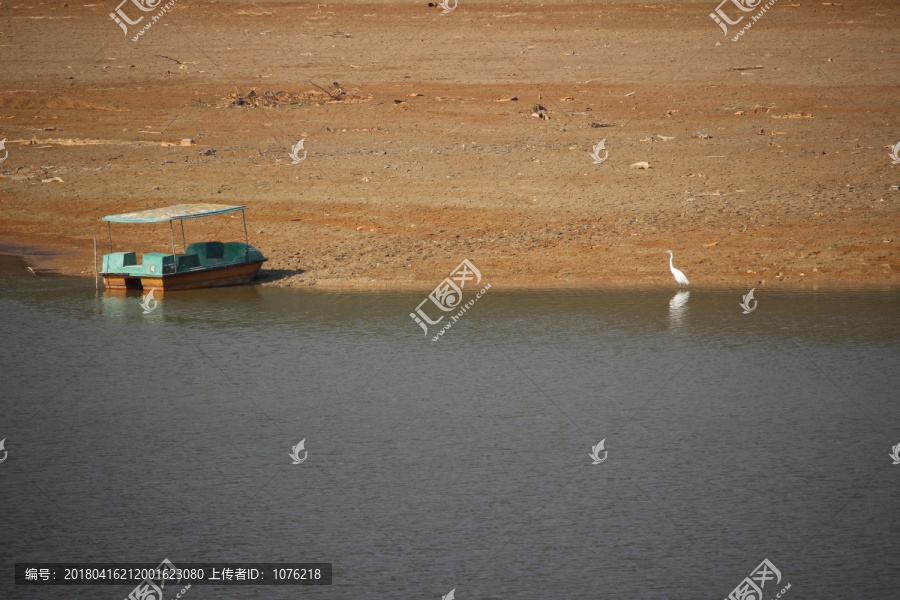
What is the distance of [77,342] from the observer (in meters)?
16.1

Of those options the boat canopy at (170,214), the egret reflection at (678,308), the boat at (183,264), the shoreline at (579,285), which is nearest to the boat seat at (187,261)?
the boat at (183,264)

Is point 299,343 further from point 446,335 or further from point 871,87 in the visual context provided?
point 871,87

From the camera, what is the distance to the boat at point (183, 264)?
18.2 m

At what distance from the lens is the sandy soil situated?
20172 mm

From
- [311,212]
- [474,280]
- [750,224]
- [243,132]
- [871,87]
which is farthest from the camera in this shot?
[871,87]

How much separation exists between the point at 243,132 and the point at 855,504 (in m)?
21.0

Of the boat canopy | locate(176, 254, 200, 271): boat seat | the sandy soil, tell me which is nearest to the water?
locate(176, 254, 200, 271): boat seat

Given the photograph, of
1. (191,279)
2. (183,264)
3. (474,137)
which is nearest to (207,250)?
(183,264)

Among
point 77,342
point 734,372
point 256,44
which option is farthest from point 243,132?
point 734,372

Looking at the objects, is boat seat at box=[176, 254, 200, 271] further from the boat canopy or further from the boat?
the boat canopy

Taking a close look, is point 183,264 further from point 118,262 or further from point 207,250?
point 118,262

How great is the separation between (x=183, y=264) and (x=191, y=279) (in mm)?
434

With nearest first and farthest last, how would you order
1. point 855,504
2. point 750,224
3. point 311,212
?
point 855,504, point 750,224, point 311,212

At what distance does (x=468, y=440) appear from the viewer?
1222cm
